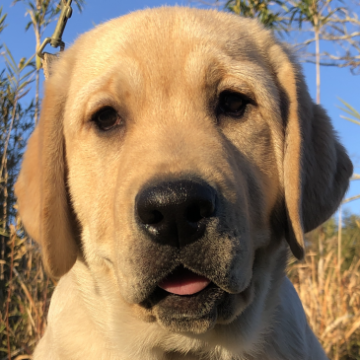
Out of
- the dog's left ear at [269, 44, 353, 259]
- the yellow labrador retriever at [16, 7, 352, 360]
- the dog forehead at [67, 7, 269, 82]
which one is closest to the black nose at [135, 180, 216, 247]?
the yellow labrador retriever at [16, 7, 352, 360]

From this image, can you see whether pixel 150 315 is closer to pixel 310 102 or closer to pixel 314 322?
pixel 310 102

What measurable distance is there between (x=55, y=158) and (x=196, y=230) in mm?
1458

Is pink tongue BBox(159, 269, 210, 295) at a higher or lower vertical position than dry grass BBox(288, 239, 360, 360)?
higher

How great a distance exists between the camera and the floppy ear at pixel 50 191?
2832 mm

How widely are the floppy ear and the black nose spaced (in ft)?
3.37

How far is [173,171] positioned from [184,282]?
60 centimetres

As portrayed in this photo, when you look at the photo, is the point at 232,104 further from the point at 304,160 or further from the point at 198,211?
the point at 198,211

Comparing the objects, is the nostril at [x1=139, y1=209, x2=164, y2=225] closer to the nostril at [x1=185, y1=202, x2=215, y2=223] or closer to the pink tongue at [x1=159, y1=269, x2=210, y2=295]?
the nostril at [x1=185, y1=202, x2=215, y2=223]

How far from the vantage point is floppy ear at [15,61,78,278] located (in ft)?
9.29

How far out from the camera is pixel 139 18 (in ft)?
10.0

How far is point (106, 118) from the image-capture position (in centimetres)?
286

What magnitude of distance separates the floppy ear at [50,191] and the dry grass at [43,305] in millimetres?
1068

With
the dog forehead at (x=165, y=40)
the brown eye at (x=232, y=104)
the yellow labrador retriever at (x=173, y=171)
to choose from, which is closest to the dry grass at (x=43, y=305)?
the yellow labrador retriever at (x=173, y=171)

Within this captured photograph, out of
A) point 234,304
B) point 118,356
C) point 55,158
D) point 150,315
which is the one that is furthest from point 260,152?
point 118,356
